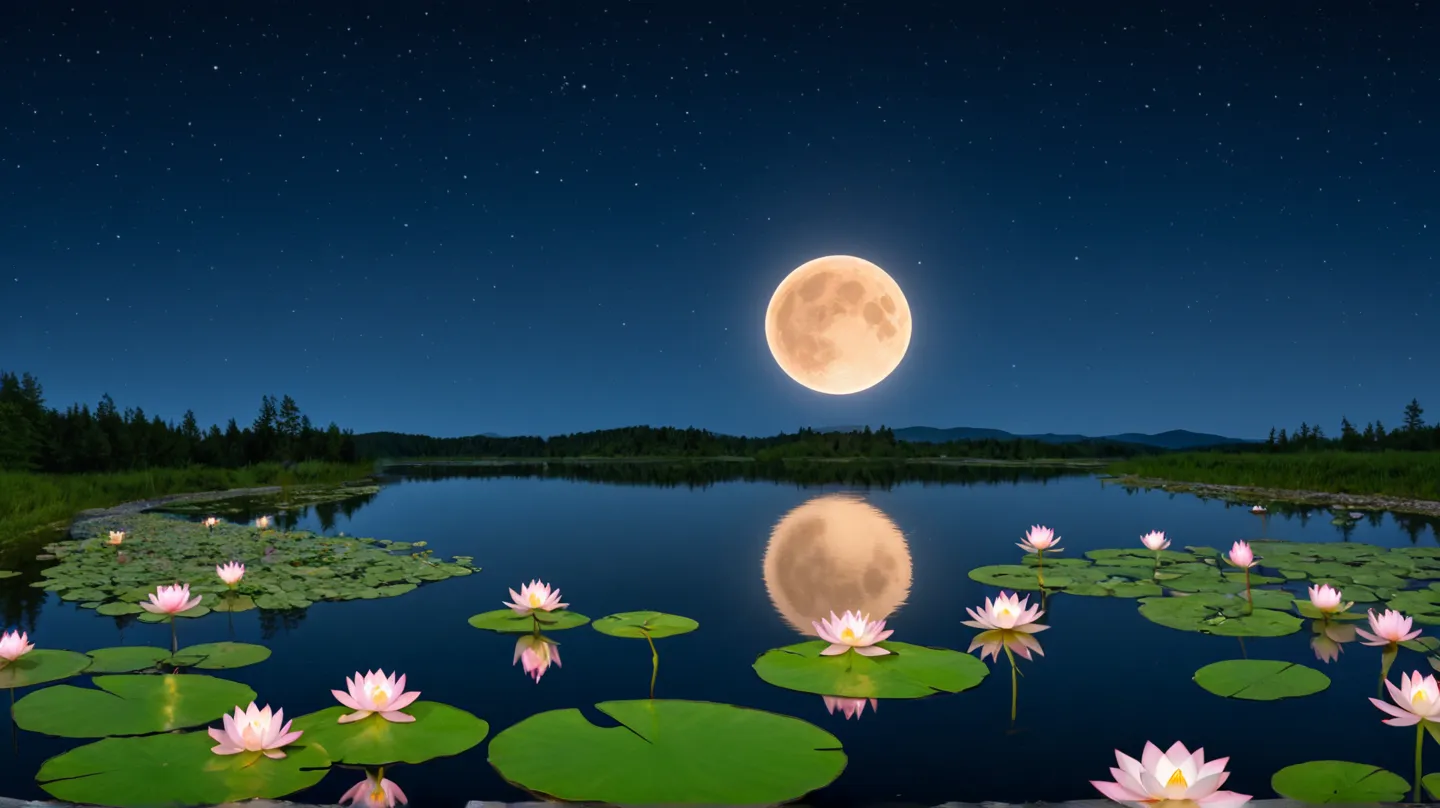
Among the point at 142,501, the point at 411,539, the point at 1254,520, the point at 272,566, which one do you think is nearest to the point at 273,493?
the point at 142,501

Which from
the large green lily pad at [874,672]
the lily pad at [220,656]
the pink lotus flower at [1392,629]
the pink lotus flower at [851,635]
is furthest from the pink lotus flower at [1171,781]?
the lily pad at [220,656]

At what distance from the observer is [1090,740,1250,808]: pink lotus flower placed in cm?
207

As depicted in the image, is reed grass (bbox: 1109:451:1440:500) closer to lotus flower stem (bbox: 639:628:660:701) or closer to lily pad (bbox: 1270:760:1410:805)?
lily pad (bbox: 1270:760:1410:805)

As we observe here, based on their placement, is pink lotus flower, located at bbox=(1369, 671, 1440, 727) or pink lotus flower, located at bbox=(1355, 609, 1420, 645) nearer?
pink lotus flower, located at bbox=(1369, 671, 1440, 727)

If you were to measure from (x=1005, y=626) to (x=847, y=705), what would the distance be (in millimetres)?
1290

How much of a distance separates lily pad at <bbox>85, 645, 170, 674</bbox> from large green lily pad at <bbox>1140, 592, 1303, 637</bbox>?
700 cm

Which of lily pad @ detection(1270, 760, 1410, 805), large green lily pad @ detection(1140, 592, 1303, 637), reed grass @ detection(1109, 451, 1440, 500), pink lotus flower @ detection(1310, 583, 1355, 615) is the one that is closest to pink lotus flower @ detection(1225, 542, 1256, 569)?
large green lily pad @ detection(1140, 592, 1303, 637)

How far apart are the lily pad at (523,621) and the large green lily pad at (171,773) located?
2.72 m

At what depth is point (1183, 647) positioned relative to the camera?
18.2 ft

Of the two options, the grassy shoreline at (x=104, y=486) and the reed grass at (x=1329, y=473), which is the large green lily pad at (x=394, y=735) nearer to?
the grassy shoreline at (x=104, y=486)

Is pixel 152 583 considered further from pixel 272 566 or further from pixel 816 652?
pixel 816 652

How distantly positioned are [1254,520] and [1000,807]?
48.1 ft

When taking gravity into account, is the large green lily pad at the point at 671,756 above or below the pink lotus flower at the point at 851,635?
below

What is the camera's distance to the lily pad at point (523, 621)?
587cm
